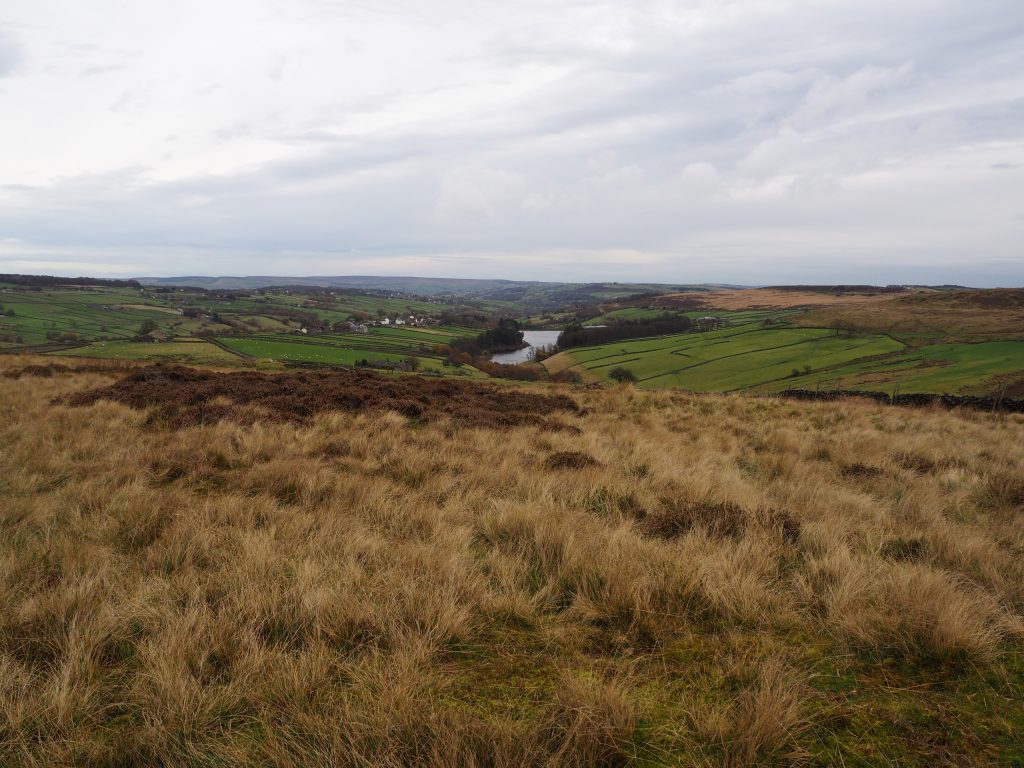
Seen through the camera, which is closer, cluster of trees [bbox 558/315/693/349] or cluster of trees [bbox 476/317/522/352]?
cluster of trees [bbox 558/315/693/349]

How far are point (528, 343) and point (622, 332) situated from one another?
3089cm

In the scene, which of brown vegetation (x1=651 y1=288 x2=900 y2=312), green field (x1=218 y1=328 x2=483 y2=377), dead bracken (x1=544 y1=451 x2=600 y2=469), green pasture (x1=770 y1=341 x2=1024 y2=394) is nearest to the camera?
dead bracken (x1=544 y1=451 x2=600 y2=469)

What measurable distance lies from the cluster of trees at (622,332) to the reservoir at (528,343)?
8.37 metres

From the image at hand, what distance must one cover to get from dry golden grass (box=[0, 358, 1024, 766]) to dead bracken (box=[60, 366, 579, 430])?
4.29m

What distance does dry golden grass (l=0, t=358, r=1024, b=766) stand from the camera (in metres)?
2.22

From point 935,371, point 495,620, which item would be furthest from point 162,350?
point 935,371

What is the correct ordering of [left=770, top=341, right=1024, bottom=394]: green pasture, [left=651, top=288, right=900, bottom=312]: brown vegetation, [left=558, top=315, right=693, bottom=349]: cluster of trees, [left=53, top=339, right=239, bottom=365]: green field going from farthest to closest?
[left=651, top=288, right=900, bottom=312]: brown vegetation < [left=558, top=315, right=693, bottom=349]: cluster of trees < [left=53, top=339, right=239, bottom=365]: green field < [left=770, top=341, right=1024, bottom=394]: green pasture

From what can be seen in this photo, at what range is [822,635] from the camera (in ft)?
10.3

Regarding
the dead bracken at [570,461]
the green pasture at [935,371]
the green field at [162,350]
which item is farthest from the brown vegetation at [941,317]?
the green field at [162,350]

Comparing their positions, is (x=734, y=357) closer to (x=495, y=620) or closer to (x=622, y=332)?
(x=622, y=332)

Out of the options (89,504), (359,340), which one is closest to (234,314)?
(359,340)

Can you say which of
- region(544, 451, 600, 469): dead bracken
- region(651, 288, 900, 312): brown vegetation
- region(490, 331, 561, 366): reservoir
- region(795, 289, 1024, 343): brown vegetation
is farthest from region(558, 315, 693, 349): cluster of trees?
region(544, 451, 600, 469): dead bracken

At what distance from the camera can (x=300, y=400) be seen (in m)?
12.9

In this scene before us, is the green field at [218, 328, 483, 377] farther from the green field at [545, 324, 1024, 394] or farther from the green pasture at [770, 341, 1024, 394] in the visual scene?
the green pasture at [770, 341, 1024, 394]
